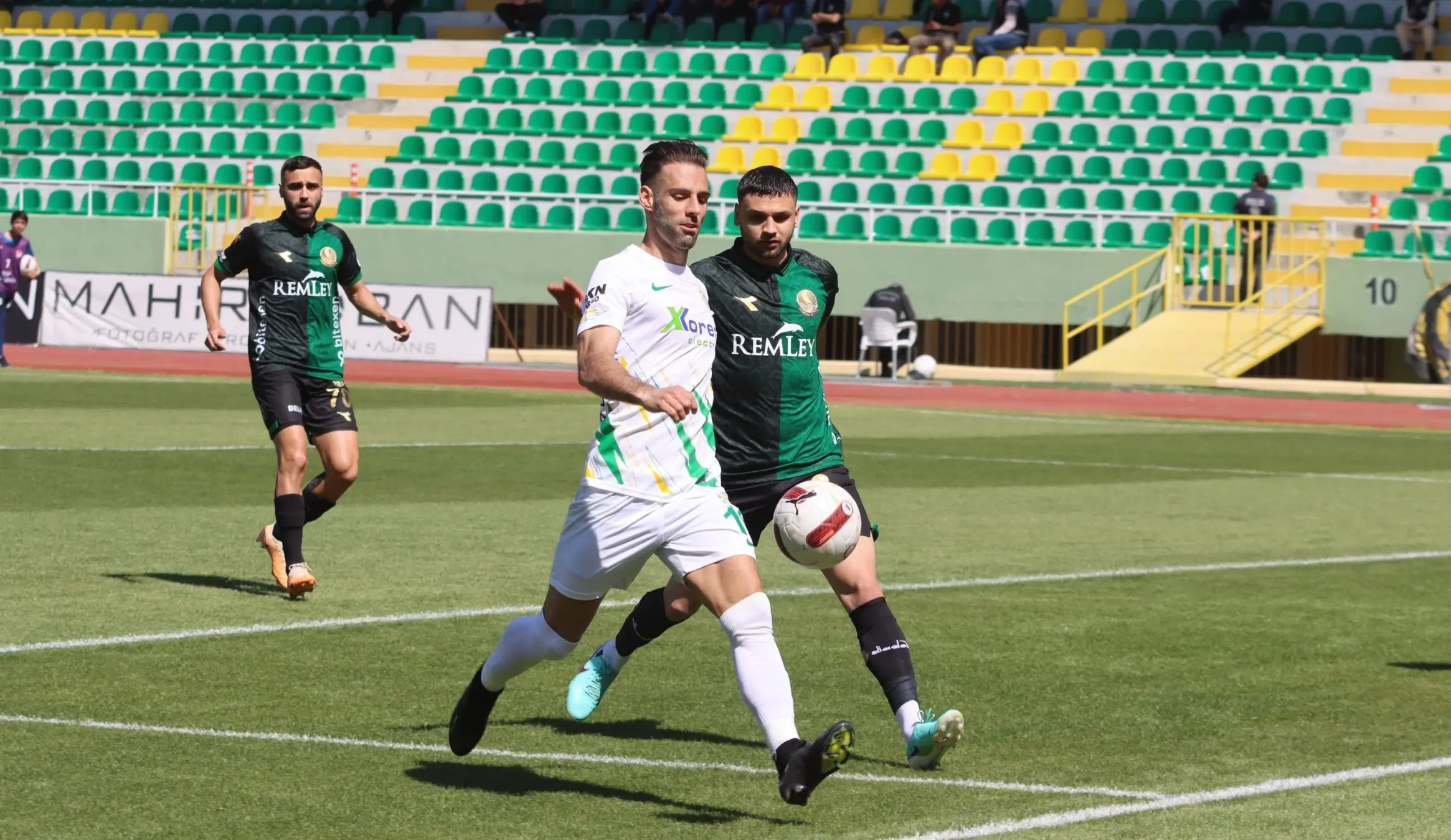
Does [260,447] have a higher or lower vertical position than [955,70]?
lower

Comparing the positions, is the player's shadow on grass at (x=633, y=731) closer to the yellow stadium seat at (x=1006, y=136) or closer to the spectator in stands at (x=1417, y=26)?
the yellow stadium seat at (x=1006, y=136)

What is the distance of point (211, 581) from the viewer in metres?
11.4

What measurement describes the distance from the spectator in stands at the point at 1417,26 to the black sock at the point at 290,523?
3080 cm

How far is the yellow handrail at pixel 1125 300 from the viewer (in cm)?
3341

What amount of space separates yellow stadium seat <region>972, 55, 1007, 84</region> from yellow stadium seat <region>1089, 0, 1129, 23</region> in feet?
9.64

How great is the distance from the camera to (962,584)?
1207 cm

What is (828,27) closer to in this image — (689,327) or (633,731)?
(633,731)

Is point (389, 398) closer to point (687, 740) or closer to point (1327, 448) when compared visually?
point (1327, 448)

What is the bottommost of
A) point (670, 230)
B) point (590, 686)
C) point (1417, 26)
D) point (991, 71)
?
point (590, 686)

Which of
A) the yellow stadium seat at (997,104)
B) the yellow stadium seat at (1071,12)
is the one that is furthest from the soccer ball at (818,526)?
the yellow stadium seat at (1071,12)

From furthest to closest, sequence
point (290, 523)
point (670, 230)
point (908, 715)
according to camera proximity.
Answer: point (290, 523), point (908, 715), point (670, 230)

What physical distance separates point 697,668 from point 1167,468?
37.8ft

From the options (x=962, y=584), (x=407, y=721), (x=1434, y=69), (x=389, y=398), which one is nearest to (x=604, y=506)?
(x=407, y=721)

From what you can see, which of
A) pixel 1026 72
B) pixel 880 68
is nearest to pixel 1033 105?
pixel 1026 72
